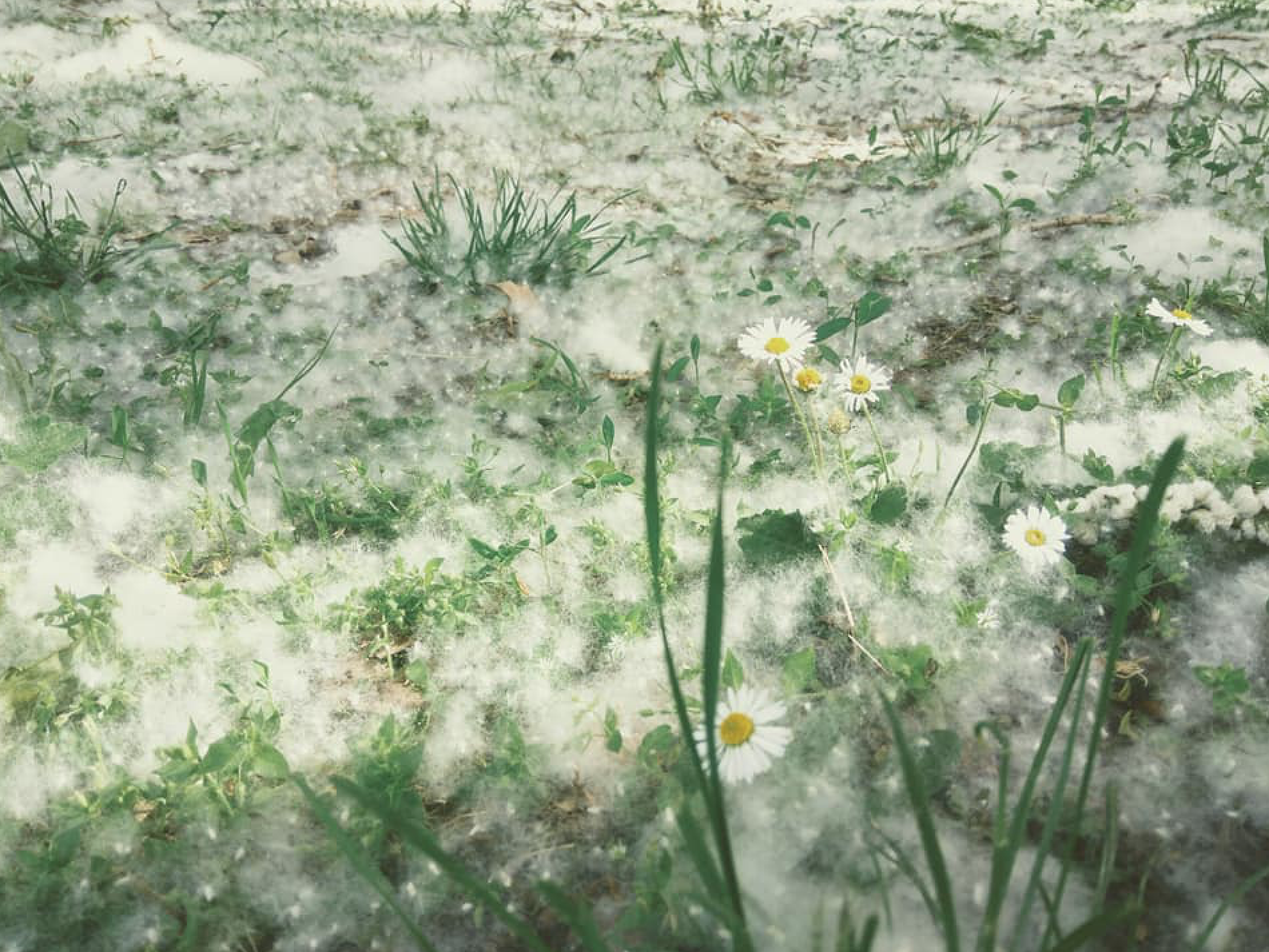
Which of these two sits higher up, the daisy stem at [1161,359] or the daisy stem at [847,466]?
the daisy stem at [1161,359]

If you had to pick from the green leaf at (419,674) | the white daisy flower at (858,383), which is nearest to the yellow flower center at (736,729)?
the green leaf at (419,674)

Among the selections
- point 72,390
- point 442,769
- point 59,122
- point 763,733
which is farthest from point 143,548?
point 59,122

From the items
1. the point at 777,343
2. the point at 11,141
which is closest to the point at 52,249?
the point at 11,141

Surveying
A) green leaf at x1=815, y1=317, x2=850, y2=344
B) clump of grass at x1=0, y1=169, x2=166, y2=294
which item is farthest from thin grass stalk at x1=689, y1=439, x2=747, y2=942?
clump of grass at x1=0, y1=169, x2=166, y2=294

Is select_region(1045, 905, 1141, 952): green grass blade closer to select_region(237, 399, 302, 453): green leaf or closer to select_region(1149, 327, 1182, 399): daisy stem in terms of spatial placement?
select_region(1149, 327, 1182, 399): daisy stem

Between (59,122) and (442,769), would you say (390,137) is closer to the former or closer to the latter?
(59,122)

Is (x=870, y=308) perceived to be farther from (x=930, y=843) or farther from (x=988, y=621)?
(x=930, y=843)

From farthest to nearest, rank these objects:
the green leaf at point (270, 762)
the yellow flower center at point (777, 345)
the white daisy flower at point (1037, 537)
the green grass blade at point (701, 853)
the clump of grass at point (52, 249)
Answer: the clump of grass at point (52, 249) < the yellow flower center at point (777, 345) < the white daisy flower at point (1037, 537) < the green leaf at point (270, 762) < the green grass blade at point (701, 853)

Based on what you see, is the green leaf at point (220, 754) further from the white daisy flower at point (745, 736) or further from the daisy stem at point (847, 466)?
the daisy stem at point (847, 466)
